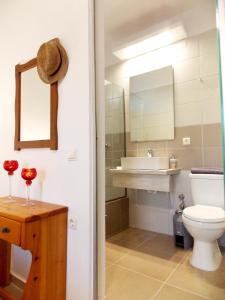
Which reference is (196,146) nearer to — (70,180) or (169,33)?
(169,33)

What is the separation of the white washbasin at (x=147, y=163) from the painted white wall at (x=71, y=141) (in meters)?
1.23

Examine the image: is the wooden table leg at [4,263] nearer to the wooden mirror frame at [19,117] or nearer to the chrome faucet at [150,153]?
the wooden mirror frame at [19,117]

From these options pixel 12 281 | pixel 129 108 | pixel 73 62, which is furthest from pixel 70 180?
pixel 129 108

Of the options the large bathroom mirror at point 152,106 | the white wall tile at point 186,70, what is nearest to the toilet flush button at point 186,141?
the large bathroom mirror at point 152,106

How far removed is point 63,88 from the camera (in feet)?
4.83

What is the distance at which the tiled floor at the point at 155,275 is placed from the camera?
1.47 meters

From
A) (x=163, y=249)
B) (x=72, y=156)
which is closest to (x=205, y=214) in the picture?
(x=163, y=249)

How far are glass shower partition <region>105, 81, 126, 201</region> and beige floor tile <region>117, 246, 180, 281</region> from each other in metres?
0.82

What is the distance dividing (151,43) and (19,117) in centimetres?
182

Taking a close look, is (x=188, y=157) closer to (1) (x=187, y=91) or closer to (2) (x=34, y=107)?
(1) (x=187, y=91)

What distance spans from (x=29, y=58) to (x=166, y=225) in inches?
94.0

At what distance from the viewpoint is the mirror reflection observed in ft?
5.24

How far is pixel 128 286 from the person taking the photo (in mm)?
1563

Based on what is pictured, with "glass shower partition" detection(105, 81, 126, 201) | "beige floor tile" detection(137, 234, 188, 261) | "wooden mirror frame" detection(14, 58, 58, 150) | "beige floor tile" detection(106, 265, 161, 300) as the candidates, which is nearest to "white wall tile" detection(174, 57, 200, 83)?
"glass shower partition" detection(105, 81, 126, 201)
